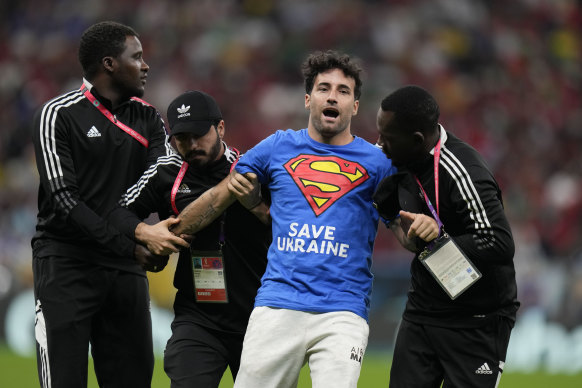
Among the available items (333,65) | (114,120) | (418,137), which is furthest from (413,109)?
(114,120)

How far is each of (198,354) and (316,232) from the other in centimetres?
102

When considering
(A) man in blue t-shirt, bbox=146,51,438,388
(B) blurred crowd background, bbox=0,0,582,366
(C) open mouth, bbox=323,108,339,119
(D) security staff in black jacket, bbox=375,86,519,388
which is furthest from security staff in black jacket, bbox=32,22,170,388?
(B) blurred crowd background, bbox=0,0,582,366

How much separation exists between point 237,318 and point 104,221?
994mm

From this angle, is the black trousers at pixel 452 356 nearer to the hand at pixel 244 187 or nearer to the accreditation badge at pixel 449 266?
the accreditation badge at pixel 449 266

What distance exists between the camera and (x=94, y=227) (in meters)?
5.24

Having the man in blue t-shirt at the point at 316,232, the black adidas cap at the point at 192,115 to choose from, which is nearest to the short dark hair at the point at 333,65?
the man in blue t-shirt at the point at 316,232

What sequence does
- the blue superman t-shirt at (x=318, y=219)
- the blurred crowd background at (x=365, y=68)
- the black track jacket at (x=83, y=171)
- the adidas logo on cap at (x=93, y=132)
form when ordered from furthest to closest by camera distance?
the blurred crowd background at (x=365, y=68)
the adidas logo on cap at (x=93, y=132)
the black track jacket at (x=83, y=171)
the blue superman t-shirt at (x=318, y=219)

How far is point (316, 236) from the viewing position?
4781 millimetres

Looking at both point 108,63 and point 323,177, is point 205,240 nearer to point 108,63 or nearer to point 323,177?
point 323,177

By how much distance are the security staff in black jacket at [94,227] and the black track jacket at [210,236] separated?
0.18 meters

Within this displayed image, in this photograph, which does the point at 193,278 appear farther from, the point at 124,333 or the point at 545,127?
the point at 545,127

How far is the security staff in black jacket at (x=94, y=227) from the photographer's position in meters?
5.32

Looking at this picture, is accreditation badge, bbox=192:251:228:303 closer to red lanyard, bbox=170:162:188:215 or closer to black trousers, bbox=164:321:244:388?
black trousers, bbox=164:321:244:388

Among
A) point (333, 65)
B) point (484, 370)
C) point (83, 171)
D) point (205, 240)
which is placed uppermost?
point (333, 65)
